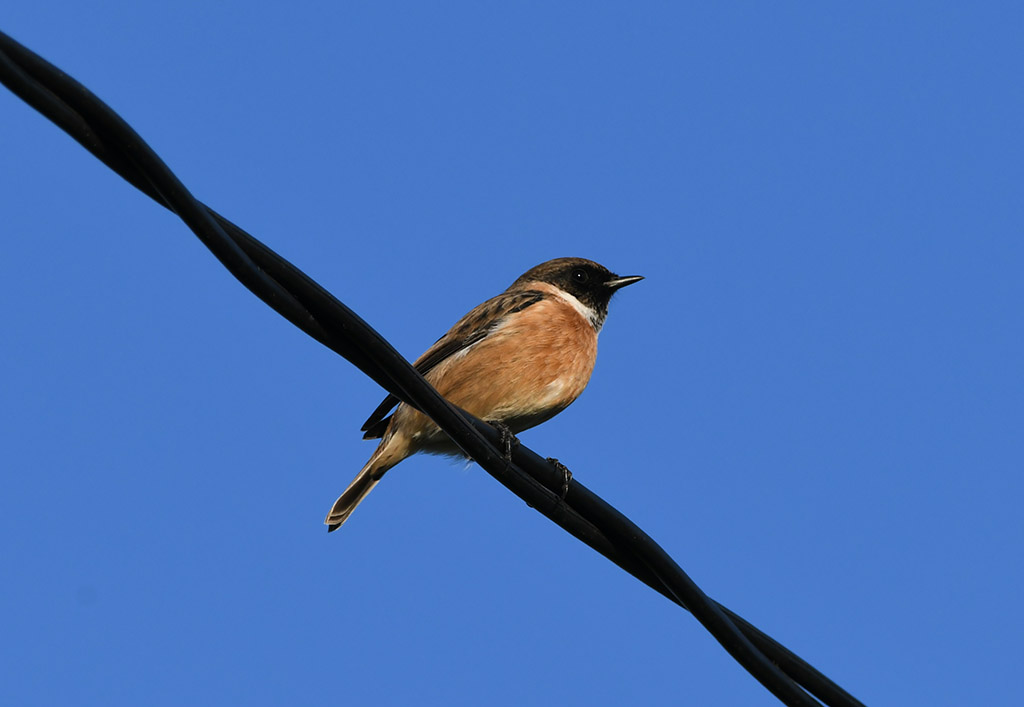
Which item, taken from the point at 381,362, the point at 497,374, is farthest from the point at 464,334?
the point at 381,362

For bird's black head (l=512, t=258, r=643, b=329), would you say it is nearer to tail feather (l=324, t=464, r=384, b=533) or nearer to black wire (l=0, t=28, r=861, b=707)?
tail feather (l=324, t=464, r=384, b=533)

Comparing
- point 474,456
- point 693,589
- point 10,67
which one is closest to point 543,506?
point 474,456

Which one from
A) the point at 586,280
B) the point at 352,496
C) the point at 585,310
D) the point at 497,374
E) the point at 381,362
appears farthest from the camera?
the point at 586,280

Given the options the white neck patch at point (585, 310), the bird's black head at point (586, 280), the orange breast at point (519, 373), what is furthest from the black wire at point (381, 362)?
the bird's black head at point (586, 280)

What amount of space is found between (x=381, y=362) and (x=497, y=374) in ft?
11.7

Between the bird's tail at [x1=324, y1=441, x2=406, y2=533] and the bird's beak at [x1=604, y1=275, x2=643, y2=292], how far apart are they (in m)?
2.54

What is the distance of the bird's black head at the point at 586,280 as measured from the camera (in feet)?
29.7

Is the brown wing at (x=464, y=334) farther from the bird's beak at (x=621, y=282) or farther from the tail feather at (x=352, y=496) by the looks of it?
the bird's beak at (x=621, y=282)

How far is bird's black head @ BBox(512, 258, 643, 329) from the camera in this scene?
9.04 metres

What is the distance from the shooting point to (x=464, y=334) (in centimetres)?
796

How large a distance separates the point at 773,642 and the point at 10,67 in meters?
3.12

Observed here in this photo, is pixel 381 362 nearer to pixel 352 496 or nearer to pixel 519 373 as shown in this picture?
pixel 519 373

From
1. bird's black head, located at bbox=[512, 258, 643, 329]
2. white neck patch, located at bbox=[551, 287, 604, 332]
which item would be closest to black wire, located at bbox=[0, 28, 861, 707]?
white neck patch, located at bbox=[551, 287, 604, 332]

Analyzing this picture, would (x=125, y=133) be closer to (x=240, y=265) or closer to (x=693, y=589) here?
(x=240, y=265)
